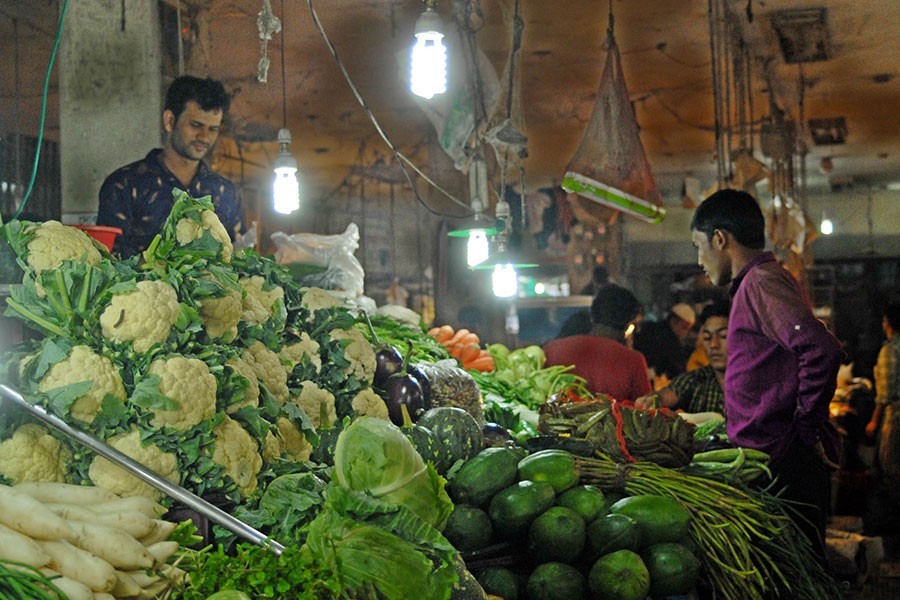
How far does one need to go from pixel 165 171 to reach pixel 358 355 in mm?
1556

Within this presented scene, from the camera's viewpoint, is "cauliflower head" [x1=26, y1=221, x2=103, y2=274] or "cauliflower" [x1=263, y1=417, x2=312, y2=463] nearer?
"cauliflower head" [x1=26, y1=221, x2=103, y2=274]

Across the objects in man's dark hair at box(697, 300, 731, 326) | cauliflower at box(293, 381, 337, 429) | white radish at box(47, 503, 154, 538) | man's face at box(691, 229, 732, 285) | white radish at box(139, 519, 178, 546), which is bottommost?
white radish at box(139, 519, 178, 546)

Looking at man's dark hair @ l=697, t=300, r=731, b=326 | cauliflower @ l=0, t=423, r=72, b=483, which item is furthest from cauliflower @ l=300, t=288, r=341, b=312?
man's dark hair @ l=697, t=300, r=731, b=326

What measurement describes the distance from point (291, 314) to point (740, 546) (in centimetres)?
157

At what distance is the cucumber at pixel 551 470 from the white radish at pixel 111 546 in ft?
4.03

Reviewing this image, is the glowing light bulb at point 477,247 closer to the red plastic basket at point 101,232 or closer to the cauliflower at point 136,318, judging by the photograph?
the red plastic basket at point 101,232

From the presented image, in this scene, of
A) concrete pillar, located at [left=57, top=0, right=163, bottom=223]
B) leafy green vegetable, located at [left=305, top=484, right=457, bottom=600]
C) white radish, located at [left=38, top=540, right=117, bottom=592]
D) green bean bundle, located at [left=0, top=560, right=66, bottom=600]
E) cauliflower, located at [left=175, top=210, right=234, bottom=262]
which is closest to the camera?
green bean bundle, located at [left=0, top=560, right=66, bottom=600]

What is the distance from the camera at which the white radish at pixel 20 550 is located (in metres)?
1.52

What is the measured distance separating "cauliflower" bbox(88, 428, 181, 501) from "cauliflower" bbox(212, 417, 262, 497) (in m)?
0.12

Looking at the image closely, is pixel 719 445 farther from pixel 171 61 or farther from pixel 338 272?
pixel 171 61

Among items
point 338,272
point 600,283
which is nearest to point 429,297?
point 600,283

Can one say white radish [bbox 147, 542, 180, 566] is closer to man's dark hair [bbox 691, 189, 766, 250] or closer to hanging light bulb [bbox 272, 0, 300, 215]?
man's dark hair [bbox 691, 189, 766, 250]

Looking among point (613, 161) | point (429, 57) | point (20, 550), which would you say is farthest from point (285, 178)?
point (20, 550)

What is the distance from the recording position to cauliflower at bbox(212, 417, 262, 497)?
210 centimetres
